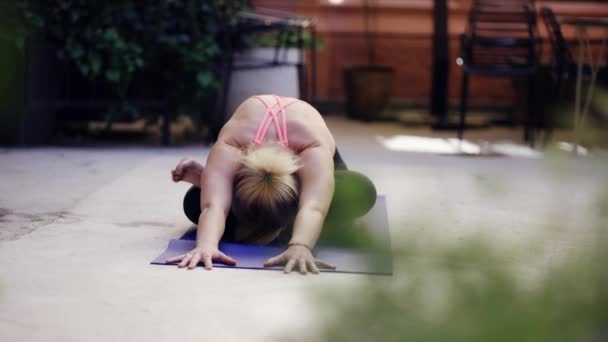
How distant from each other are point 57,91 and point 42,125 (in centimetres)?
29

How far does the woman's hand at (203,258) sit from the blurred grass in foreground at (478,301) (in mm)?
2116

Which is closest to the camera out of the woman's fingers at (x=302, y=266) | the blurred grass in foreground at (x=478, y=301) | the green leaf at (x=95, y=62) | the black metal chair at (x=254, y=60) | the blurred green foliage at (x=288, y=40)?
the blurred grass in foreground at (x=478, y=301)

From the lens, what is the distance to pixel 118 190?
13.2 feet

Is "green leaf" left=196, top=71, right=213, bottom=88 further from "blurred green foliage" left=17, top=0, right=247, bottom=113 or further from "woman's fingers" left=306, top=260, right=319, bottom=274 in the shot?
"woman's fingers" left=306, top=260, right=319, bottom=274

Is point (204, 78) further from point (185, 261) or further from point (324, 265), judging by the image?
point (324, 265)

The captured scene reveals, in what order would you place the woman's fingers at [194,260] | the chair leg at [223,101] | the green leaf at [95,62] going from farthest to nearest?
1. the chair leg at [223,101]
2. the green leaf at [95,62]
3. the woman's fingers at [194,260]

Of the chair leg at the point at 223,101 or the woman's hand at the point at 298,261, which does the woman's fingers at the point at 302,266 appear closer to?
the woman's hand at the point at 298,261

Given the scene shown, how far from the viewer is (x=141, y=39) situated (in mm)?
5641

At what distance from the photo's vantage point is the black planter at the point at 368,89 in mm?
8141

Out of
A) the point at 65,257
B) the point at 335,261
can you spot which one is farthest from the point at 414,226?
the point at 65,257

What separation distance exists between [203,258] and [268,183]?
12.4 inches

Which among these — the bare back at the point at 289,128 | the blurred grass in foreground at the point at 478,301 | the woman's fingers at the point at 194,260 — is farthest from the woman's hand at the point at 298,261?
the blurred grass in foreground at the point at 478,301

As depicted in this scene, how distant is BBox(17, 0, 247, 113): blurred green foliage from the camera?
17.9 ft

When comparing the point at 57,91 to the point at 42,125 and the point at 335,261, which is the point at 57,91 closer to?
the point at 42,125
